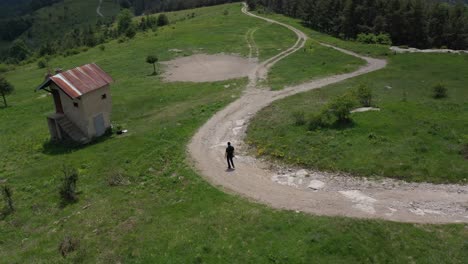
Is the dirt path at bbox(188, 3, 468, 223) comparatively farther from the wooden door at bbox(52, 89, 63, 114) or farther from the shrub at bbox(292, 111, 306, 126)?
the wooden door at bbox(52, 89, 63, 114)

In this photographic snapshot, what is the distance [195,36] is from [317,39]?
28.4 m

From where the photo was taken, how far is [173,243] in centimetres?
2162

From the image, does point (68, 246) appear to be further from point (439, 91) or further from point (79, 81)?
point (439, 91)

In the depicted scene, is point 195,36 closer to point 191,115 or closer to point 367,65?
point 367,65

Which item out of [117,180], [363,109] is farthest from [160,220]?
[363,109]

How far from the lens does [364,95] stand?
127 feet

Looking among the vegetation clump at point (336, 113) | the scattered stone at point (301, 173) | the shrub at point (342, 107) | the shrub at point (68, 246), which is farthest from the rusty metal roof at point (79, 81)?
the shrub at point (342, 107)

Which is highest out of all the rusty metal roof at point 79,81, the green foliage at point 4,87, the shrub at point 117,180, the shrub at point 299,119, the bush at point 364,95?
the rusty metal roof at point 79,81

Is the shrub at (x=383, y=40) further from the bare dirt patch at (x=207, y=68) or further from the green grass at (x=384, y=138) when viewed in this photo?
the green grass at (x=384, y=138)

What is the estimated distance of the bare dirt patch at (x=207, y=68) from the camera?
60750 millimetres

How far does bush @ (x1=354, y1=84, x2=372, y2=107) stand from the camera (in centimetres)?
3859

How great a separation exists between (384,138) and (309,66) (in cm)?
3402

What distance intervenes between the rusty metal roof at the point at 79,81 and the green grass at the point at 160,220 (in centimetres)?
551

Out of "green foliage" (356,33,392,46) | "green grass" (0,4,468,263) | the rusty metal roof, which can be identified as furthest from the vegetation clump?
"green foliage" (356,33,392,46)
